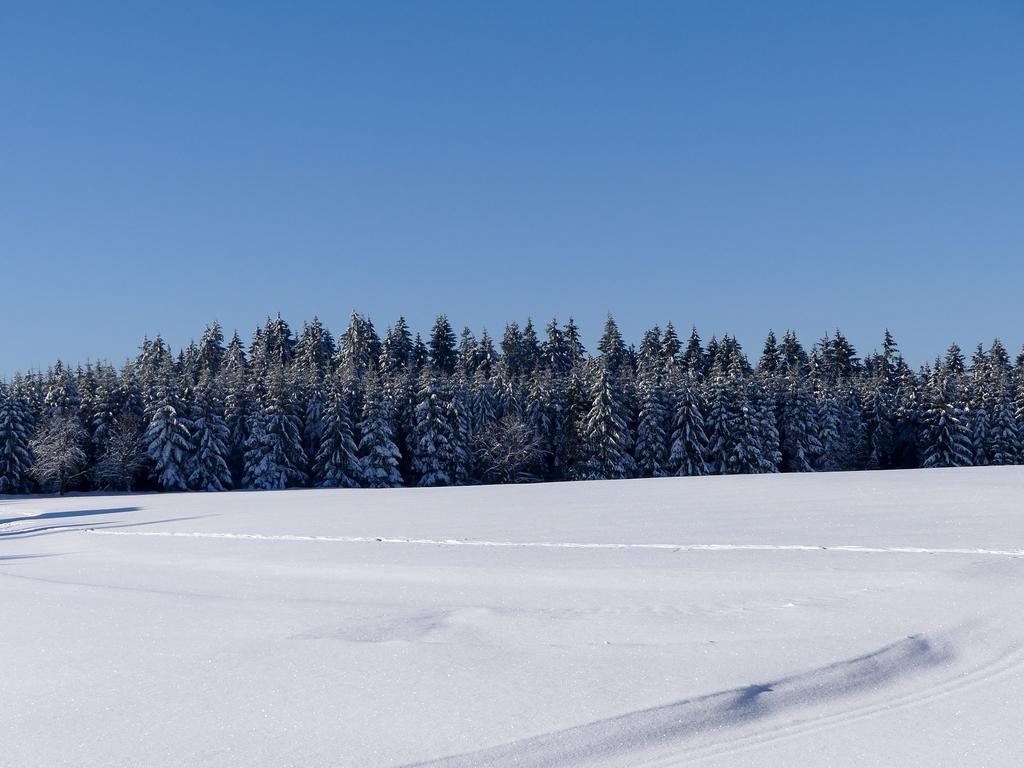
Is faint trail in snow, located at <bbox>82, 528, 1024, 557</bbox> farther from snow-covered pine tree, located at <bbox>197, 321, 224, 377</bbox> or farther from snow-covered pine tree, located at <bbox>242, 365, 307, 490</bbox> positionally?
snow-covered pine tree, located at <bbox>197, 321, 224, 377</bbox>

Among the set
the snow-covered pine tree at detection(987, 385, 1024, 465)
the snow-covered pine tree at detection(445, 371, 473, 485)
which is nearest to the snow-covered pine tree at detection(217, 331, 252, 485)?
the snow-covered pine tree at detection(445, 371, 473, 485)

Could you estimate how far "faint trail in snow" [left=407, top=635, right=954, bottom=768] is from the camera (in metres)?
4.50

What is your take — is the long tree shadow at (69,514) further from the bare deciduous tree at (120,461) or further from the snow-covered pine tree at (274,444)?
the bare deciduous tree at (120,461)

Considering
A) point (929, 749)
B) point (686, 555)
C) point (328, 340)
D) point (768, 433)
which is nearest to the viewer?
point (929, 749)

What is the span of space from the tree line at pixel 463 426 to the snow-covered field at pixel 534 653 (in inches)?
2015

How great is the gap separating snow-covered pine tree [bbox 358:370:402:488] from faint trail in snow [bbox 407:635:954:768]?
193 feet

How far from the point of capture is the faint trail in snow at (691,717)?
14.8 ft

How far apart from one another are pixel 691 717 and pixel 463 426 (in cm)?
6405

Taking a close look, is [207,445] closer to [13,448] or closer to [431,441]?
[13,448]

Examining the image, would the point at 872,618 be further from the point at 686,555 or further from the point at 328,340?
the point at 328,340

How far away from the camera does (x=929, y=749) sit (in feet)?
14.7

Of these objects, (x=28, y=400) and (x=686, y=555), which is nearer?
(x=686, y=555)

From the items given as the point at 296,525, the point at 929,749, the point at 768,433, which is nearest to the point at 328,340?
the point at 768,433

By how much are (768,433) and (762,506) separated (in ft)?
173
